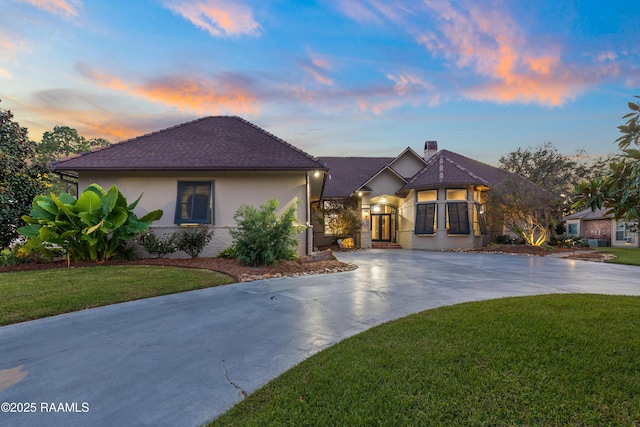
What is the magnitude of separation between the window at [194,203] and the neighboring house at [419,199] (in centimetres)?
911

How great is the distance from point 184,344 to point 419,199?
53.3 feet

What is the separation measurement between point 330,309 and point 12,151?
12.4 metres

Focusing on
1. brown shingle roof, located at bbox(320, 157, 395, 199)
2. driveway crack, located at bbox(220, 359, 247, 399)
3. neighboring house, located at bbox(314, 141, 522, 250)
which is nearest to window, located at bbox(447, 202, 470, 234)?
neighboring house, located at bbox(314, 141, 522, 250)

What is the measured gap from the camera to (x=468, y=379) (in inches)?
92.3

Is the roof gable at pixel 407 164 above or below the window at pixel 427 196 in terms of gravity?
above

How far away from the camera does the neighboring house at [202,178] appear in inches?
392

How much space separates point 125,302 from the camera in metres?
4.96

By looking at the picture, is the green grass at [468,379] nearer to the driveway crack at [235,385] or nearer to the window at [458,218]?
the driveway crack at [235,385]

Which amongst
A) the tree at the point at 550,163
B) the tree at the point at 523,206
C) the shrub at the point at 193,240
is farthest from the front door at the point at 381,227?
the tree at the point at 550,163

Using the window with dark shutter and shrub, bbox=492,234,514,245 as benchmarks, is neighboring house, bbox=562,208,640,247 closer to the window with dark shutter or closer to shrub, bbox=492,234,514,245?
shrub, bbox=492,234,514,245

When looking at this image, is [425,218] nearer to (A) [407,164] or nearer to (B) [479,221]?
(B) [479,221]

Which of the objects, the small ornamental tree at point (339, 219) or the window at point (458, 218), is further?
the small ornamental tree at point (339, 219)

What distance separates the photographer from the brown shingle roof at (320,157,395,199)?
19.0 m

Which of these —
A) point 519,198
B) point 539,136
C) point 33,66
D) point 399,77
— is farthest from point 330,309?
point 539,136
